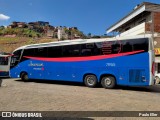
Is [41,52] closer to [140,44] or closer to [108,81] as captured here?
[108,81]

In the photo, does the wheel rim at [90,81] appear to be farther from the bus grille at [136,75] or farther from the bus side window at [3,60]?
the bus side window at [3,60]

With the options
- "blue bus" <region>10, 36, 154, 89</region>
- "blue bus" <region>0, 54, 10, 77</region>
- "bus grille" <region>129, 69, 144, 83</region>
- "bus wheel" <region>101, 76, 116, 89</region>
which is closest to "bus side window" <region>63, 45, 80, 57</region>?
"blue bus" <region>10, 36, 154, 89</region>

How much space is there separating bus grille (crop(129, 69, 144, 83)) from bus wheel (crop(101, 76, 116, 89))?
1.17 meters

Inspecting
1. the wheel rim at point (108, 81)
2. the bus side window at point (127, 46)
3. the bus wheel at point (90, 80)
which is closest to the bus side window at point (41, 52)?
the bus wheel at point (90, 80)

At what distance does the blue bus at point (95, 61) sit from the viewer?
14.7m

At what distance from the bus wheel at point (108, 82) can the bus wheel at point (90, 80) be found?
56cm

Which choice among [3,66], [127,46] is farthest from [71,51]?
[3,66]

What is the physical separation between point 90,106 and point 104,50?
23.9 feet

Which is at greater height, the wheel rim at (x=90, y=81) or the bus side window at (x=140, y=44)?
the bus side window at (x=140, y=44)

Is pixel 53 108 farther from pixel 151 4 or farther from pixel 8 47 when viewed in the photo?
pixel 8 47

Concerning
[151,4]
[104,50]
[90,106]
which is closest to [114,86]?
[104,50]

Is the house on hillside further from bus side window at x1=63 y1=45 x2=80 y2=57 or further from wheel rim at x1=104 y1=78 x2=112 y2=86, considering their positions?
wheel rim at x1=104 y1=78 x2=112 y2=86

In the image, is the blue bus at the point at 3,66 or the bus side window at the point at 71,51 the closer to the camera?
the bus side window at the point at 71,51

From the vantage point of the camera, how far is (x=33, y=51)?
787 inches
